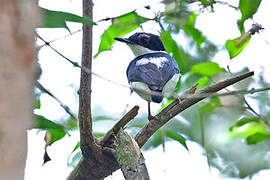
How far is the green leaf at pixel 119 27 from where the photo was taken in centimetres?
311

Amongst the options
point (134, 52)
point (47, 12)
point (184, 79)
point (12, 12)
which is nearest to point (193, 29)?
point (184, 79)

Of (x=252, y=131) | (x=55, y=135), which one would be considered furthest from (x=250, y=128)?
(x=55, y=135)

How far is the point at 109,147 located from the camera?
2207 mm

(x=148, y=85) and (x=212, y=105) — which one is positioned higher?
(x=148, y=85)

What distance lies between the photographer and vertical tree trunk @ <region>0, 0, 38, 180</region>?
643 millimetres

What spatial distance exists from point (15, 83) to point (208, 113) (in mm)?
3639

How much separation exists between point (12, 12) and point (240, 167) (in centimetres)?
325

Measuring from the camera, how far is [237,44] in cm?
283

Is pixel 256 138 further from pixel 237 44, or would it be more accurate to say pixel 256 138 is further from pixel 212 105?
pixel 237 44

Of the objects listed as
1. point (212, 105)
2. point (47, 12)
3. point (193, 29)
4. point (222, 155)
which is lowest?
point (222, 155)

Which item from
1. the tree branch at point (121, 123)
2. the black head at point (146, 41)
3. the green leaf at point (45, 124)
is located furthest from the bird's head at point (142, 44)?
the green leaf at point (45, 124)

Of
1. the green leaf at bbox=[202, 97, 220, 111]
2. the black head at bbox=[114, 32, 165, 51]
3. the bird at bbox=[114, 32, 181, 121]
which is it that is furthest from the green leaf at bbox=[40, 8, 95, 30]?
the black head at bbox=[114, 32, 165, 51]

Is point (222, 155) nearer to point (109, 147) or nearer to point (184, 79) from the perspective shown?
point (184, 79)

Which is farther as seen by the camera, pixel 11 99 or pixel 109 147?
pixel 109 147
